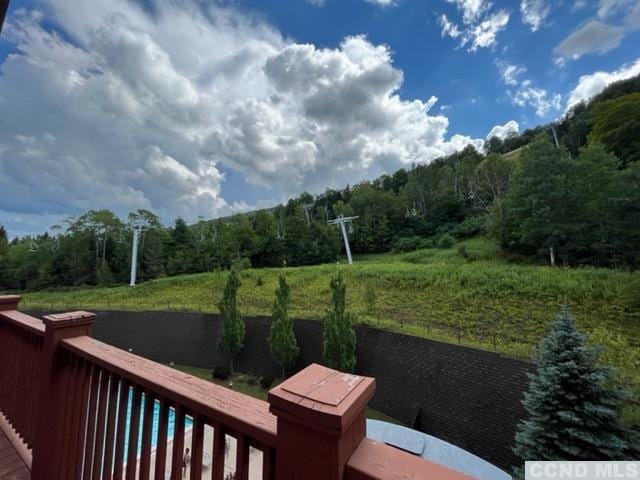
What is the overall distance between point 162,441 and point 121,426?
0.26 metres

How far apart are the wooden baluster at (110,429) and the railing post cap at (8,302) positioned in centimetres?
179

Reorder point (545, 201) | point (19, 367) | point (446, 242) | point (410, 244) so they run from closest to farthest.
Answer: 1. point (19, 367)
2. point (545, 201)
3. point (446, 242)
4. point (410, 244)

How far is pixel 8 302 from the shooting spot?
218 cm

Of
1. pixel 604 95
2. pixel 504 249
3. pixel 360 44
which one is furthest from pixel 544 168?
pixel 604 95

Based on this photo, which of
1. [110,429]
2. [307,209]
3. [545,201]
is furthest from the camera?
[307,209]

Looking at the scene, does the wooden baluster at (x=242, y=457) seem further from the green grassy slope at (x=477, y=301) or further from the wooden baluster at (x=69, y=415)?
the green grassy slope at (x=477, y=301)

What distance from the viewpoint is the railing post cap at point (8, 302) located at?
6.97 ft

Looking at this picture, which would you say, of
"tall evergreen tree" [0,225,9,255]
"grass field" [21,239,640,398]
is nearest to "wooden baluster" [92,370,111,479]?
"grass field" [21,239,640,398]

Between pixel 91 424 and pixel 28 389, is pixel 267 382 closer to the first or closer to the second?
pixel 28 389

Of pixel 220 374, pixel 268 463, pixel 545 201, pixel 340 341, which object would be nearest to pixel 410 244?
pixel 545 201

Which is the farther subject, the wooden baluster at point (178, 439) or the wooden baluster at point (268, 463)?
the wooden baluster at point (178, 439)

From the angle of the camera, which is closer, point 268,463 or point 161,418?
point 268,463

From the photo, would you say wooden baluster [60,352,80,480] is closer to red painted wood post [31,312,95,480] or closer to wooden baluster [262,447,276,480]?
red painted wood post [31,312,95,480]

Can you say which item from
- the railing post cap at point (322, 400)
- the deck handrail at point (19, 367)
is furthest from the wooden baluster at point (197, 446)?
the deck handrail at point (19, 367)
